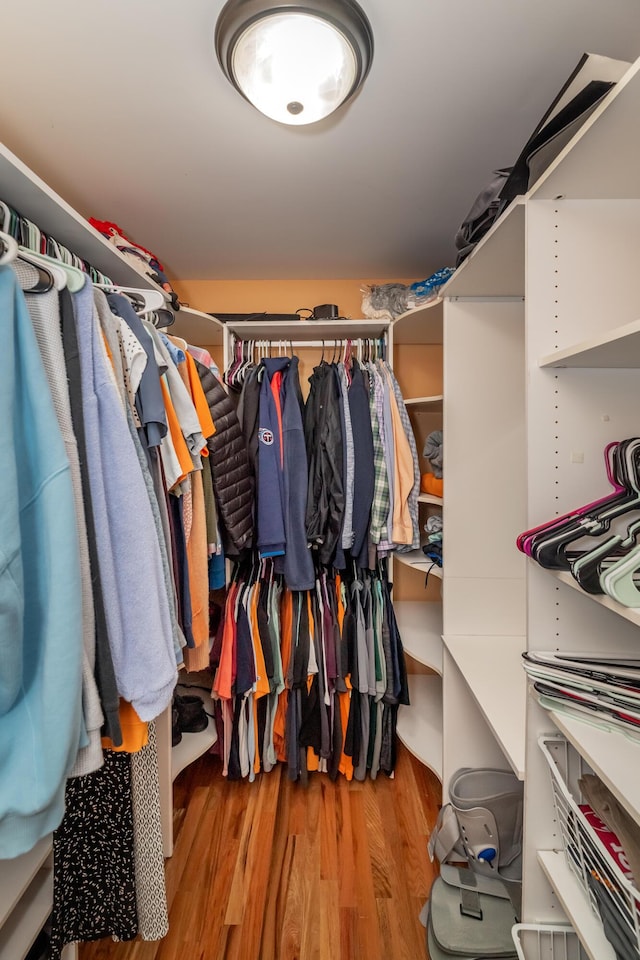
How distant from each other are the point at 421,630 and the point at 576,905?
4.03 ft

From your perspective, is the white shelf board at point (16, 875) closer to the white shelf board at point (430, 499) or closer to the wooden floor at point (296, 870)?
the wooden floor at point (296, 870)

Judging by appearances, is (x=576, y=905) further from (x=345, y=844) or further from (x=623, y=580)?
(x=345, y=844)

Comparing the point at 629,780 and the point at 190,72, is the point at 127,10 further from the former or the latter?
the point at 629,780

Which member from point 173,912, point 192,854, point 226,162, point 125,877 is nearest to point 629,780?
point 125,877

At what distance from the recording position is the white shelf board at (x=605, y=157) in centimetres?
66

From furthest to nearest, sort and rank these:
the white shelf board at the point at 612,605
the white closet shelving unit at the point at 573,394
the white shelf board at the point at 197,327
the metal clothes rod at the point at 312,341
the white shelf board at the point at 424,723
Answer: the metal clothes rod at the point at 312,341 → the white shelf board at the point at 197,327 → the white shelf board at the point at 424,723 → the white closet shelving unit at the point at 573,394 → the white shelf board at the point at 612,605

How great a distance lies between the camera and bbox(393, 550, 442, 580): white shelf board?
1736 mm

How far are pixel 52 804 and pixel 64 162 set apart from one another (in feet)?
5.69

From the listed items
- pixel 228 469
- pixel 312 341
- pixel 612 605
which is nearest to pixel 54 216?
pixel 228 469

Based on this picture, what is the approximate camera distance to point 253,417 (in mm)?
1788

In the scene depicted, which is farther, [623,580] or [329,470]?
[329,470]

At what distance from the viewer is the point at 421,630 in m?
2.04

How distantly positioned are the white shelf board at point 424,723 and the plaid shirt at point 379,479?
781mm

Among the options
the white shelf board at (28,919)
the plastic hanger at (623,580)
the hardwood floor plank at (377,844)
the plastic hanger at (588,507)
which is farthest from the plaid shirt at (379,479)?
the white shelf board at (28,919)
